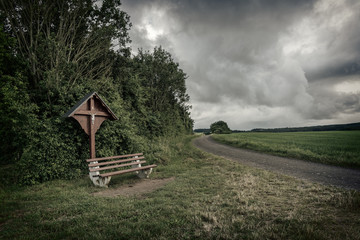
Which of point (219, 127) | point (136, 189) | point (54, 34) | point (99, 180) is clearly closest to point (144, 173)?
point (136, 189)

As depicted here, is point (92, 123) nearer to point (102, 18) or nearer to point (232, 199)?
point (232, 199)

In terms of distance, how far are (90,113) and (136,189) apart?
14.8ft

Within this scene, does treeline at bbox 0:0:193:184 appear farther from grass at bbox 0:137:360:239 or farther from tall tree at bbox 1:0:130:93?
grass at bbox 0:137:360:239

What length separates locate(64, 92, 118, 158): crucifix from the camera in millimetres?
8216

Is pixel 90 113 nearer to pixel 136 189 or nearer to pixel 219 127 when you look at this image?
pixel 136 189

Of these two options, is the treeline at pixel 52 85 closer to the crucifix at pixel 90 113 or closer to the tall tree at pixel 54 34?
the tall tree at pixel 54 34

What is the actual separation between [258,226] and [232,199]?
1501mm

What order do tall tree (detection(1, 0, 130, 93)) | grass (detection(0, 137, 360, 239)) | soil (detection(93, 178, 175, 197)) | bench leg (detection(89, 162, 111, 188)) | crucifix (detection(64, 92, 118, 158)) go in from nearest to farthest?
grass (detection(0, 137, 360, 239))
soil (detection(93, 178, 175, 197))
bench leg (detection(89, 162, 111, 188))
crucifix (detection(64, 92, 118, 158))
tall tree (detection(1, 0, 130, 93))

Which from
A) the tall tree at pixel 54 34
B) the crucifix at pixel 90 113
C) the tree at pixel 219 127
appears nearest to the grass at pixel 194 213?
the crucifix at pixel 90 113

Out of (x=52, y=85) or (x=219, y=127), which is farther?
(x=219, y=127)

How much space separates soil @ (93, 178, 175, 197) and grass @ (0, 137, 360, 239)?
56 centimetres

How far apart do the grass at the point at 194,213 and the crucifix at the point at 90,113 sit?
293 cm

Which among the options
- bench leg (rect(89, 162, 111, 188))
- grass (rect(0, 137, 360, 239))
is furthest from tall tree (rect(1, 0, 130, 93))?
grass (rect(0, 137, 360, 239))

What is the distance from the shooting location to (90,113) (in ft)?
28.1
